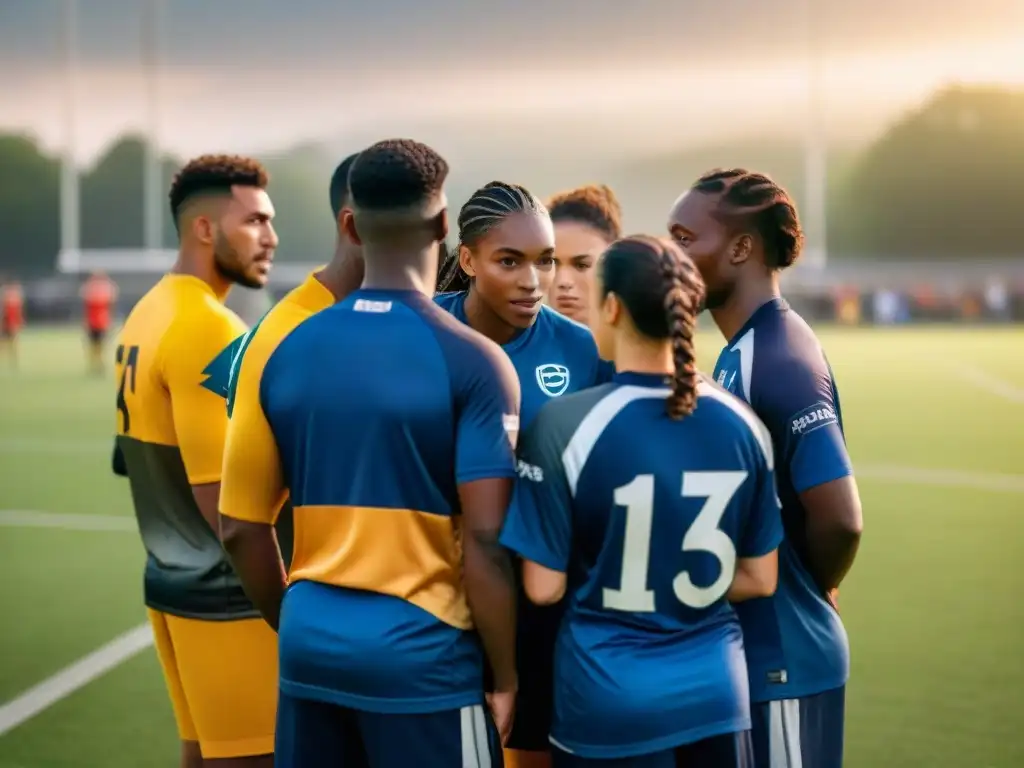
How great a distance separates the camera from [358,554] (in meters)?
3.17

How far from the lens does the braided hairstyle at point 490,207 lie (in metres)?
4.07

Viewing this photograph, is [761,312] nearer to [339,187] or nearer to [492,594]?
[492,594]

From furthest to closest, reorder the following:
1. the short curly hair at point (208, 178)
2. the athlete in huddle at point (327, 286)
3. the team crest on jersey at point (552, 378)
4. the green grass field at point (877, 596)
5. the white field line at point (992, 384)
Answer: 1. the white field line at point (992, 384)
2. the green grass field at point (877, 596)
3. the short curly hair at point (208, 178)
4. the team crest on jersey at point (552, 378)
5. the athlete in huddle at point (327, 286)

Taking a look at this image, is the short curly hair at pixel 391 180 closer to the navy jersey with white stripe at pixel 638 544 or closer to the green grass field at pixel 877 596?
the navy jersey with white stripe at pixel 638 544

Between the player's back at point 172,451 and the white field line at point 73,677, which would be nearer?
the player's back at point 172,451

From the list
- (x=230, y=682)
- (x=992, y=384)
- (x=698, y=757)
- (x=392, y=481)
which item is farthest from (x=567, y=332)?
(x=992, y=384)

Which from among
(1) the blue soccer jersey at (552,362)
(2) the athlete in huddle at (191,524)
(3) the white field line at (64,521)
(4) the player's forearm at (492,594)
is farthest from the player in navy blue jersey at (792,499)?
(3) the white field line at (64,521)

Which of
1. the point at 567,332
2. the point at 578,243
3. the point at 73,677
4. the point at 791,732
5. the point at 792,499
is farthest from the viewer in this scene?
the point at 73,677

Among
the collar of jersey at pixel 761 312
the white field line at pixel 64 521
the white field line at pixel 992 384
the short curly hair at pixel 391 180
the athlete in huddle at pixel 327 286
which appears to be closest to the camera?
the short curly hair at pixel 391 180

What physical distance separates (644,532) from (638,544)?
0.10 feet

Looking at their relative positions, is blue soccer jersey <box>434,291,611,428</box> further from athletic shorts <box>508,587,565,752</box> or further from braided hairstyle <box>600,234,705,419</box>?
braided hairstyle <box>600,234,705,419</box>

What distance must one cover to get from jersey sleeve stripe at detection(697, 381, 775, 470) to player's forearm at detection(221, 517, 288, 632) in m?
1.16

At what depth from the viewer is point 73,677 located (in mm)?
7082

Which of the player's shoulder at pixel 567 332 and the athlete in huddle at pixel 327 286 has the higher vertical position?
the athlete in huddle at pixel 327 286
